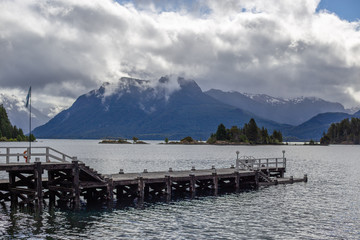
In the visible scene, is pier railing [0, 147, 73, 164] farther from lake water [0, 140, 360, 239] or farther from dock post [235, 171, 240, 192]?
dock post [235, 171, 240, 192]

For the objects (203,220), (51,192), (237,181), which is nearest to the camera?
(203,220)

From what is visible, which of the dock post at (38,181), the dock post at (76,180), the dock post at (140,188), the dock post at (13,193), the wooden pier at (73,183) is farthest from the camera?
the dock post at (140,188)

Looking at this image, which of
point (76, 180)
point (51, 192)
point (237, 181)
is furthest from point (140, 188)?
point (237, 181)

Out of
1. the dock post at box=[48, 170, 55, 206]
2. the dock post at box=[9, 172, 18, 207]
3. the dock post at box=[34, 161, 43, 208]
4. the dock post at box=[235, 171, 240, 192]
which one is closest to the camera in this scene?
the dock post at box=[34, 161, 43, 208]

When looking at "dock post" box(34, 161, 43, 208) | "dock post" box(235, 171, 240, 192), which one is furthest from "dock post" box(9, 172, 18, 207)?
"dock post" box(235, 171, 240, 192)

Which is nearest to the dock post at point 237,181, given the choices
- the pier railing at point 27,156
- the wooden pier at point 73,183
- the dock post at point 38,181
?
the wooden pier at point 73,183

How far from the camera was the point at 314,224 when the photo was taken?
3159 centimetres

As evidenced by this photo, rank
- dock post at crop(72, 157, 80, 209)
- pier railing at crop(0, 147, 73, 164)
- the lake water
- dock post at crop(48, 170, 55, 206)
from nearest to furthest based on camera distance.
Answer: the lake water < pier railing at crop(0, 147, 73, 164) < dock post at crop(72, 157, 80, 209) < dock post at crop(48, 170, 55, 206)

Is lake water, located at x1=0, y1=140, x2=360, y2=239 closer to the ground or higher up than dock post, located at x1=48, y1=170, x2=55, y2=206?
closer to the ground

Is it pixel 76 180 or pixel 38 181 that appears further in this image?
pixel 76 180

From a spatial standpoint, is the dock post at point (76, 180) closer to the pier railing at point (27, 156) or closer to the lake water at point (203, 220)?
the pier railing at point (27, 156)

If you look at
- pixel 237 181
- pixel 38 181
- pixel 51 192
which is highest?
pixel 38 181

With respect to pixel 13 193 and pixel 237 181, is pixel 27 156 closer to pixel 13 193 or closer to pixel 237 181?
pixel 13 193

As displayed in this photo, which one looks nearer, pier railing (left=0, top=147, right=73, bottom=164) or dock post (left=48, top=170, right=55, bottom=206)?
pier railing (left=0, top=147, right=73, bottom=164)
